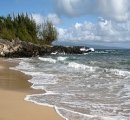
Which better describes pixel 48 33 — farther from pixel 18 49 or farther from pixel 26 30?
pixel 18 49

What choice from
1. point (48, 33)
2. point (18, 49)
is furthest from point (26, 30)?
point (18, 49)

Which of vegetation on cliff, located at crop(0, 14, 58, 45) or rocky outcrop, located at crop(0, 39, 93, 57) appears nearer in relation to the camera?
rocky outcrop, located at crop(0, 39, 93, 57)

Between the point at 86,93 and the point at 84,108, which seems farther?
the point at 86,93

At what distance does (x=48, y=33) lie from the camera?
349 ft

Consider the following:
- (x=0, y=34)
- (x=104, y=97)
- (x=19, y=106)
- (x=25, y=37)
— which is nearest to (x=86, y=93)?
(x=104, y=97)

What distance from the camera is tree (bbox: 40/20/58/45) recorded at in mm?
105938

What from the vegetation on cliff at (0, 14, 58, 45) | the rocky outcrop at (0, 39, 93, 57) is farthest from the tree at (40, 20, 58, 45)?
the rocky outcrop at (0, 39, 93, 57)

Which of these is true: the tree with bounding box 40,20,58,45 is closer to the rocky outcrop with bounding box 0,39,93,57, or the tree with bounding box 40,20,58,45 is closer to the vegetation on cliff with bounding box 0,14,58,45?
the vegetation on cliff with bounding box 0,14,58,45

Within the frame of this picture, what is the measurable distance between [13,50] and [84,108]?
56235 millimetres

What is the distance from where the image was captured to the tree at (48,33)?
10594 centimetres

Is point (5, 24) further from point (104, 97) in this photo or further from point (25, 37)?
point (104, 97)

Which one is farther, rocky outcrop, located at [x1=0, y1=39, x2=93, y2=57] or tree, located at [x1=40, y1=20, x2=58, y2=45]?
tree, located at [x1=40, y1=20, x2=58, y2=45]

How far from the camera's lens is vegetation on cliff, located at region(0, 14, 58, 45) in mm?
94181

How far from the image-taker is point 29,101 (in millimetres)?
13633
